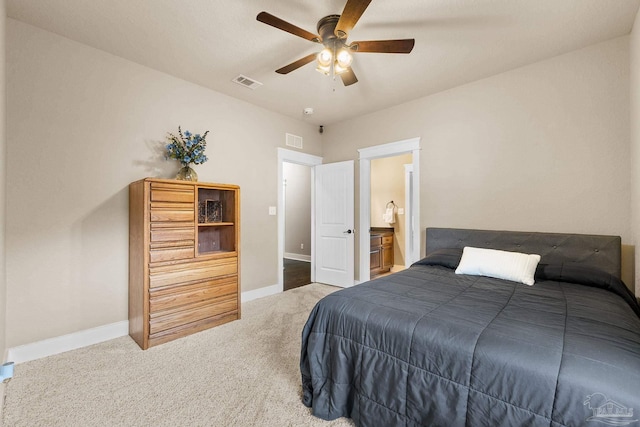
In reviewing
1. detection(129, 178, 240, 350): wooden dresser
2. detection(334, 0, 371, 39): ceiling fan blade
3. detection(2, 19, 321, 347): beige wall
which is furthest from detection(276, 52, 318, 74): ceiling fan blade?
detection(2, 19, 321, 347): beige wall

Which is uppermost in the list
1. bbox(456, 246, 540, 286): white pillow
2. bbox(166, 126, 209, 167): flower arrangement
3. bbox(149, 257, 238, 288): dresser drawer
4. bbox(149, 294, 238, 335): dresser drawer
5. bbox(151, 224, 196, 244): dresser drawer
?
bbox(166, 126, 209, 167): flower arrangement

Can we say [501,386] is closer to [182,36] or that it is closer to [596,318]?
[596,318]

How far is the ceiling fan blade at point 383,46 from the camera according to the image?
199 centimetres

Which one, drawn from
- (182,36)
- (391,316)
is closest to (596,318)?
(391,316)

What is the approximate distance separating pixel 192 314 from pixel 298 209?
4.58 meters

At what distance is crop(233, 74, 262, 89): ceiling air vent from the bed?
2.64 m

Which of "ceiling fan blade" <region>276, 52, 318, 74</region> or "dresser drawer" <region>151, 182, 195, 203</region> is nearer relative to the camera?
"ceiling fan blade" <region>276, 52, 318, 74</region>

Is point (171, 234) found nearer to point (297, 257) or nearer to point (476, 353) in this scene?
point (476, 353)

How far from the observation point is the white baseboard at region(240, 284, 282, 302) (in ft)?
12.3

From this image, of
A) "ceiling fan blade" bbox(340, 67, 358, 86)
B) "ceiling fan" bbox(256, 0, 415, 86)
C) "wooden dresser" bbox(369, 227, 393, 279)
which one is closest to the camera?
"ceiling fan" bbox(256, 0, 415, 86)

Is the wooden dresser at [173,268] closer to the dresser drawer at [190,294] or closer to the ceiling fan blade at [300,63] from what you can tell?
the dresser drawer at [190,294]

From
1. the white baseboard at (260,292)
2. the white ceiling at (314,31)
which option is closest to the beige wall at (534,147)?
the white ceiling at (314,31)

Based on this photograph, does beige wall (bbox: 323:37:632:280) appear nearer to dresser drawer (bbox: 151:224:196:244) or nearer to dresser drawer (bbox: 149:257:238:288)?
dresser drawer (bbox: 149:257:238:288)

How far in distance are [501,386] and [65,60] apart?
383 cm
